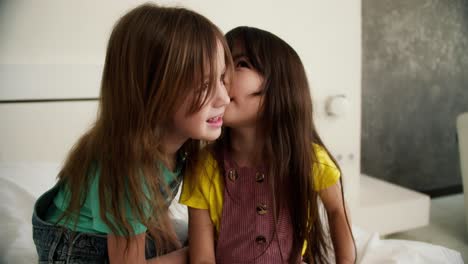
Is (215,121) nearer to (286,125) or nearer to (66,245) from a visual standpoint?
(286,125)

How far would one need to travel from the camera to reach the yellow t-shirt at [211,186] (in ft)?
2.93

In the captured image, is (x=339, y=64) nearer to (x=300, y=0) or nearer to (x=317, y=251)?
(x=300, y=0)

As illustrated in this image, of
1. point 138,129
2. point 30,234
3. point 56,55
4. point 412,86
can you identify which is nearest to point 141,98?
point 138,129

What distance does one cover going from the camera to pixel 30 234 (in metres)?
1.08

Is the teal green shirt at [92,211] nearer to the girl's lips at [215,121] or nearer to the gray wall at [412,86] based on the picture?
the girl's lips at [215,121]

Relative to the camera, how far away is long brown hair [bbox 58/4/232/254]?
0.69 m

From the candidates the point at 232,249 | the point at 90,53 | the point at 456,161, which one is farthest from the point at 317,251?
the point at 456,161

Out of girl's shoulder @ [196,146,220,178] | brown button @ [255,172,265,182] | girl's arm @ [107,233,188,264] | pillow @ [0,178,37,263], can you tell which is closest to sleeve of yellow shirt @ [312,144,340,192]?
brown button @ [255,172,265,182]

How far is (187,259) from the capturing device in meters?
0.94

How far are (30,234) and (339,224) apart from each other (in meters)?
0.81

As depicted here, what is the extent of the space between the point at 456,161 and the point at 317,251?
1.92m

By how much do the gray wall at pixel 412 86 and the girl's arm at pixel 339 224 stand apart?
4.66 feet

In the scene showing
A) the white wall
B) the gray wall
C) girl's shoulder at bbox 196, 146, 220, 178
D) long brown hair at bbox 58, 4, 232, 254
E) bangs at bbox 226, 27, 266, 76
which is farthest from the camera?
the gray wall

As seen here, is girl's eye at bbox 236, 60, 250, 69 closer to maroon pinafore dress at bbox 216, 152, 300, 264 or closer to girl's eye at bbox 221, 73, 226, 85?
girl's eye at bbox 221, 73, 226, 85
